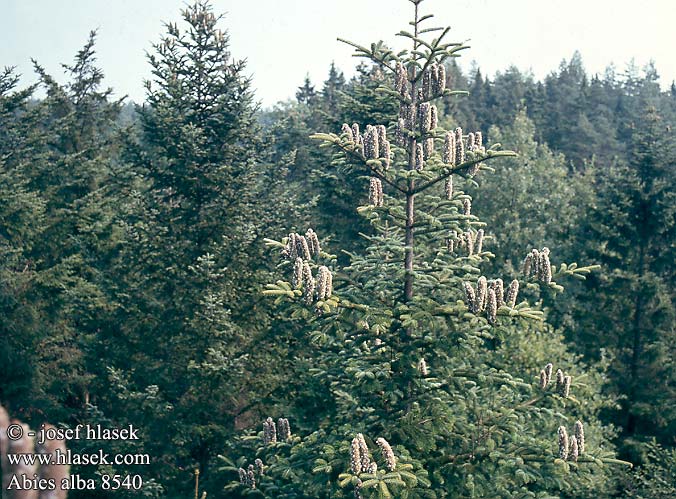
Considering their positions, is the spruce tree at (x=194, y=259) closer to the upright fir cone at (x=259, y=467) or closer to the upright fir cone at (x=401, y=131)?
the upright fir cone at (x=259, y=467)

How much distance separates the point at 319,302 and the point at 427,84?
3532 mm

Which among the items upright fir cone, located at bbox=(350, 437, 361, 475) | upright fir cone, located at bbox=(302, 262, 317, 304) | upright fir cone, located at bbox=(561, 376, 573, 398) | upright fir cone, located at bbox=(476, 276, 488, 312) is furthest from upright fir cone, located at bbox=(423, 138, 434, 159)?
upright fir cone, located at bbox=(350, 437, 361, 475)

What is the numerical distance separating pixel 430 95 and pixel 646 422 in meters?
18.9

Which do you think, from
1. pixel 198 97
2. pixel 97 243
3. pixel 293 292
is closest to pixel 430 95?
pixel 293 292

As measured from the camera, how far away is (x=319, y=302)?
8.06 metres

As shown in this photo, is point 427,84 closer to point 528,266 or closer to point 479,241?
point 479,241

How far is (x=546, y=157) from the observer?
4297 centimetres

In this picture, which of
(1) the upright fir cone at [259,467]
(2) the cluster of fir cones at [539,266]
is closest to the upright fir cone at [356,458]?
(1) the upright fir cone at [259,467]

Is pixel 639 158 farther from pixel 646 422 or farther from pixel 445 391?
pixel 445 391

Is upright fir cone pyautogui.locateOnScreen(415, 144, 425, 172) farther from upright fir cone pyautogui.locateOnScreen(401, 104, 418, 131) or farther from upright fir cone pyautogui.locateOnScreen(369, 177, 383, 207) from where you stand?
upright fir cone pyautogui.locateOnScreen(369, 177, 383, 207)

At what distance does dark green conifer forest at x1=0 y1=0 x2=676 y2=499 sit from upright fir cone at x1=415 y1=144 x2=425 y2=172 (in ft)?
0.22

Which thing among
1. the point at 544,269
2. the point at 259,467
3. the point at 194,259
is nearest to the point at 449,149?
the point at 544,269

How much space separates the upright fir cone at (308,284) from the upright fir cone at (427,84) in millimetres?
3170

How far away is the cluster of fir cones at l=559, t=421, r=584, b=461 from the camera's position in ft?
28.5
